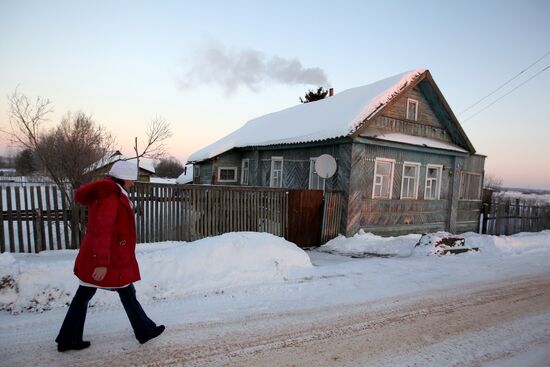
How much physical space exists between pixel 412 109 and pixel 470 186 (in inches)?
220

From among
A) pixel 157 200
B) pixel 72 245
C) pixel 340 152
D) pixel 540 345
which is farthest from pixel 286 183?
pixel 540 345

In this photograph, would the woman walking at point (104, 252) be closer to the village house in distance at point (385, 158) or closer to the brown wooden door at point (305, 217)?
Result: the brown wooden door at point (305, 217)

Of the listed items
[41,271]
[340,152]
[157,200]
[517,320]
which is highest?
[340,152]

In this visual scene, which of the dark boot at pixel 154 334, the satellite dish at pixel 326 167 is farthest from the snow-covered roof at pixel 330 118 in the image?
the dark boot at pixel 154 334

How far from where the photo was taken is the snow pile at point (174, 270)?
4328mm

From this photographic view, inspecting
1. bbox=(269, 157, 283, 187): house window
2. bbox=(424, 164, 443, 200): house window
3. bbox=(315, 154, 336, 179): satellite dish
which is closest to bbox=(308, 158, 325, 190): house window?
bbox=(269, 157, 283, 187): house window

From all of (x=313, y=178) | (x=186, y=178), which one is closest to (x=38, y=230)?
(x=313, y=178)

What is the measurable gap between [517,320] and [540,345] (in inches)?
29.5

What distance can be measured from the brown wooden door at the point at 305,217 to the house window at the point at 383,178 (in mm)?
2952

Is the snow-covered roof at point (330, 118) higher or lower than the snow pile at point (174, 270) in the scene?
higher

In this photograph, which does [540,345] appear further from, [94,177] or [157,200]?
[94,177]

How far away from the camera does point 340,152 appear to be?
37.6 ft

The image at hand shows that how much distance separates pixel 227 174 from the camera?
56.2ft

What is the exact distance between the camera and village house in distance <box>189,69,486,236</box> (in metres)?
11.3
